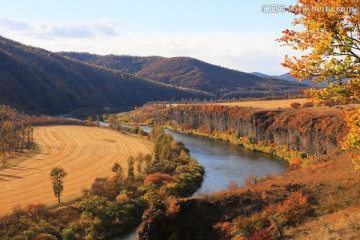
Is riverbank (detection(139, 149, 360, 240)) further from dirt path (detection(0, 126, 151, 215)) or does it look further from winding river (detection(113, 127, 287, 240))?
dirt path (detection(0, 126, 151, 215))

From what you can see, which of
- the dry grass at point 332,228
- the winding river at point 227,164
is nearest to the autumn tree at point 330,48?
Answer: the dry grass at point 332,228

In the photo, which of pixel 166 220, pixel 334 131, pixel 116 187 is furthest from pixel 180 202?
pixel 334 131

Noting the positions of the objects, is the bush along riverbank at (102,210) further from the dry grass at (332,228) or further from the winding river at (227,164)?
the dry grass at (332,228)

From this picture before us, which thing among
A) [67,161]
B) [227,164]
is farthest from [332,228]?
[67,161]

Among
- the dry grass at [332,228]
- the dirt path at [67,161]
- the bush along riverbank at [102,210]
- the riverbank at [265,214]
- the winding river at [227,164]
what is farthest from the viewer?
the winding river at [227,164]

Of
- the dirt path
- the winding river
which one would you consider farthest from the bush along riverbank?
the dirt path

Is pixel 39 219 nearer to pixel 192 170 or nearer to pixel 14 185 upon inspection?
pixel 14 185

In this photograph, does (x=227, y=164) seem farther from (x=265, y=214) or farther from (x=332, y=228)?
(x=332, y=228)
